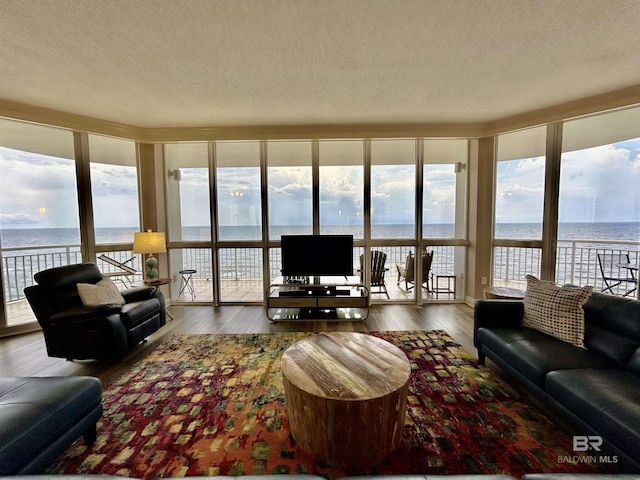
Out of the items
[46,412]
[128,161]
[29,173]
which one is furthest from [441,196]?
[29,173]

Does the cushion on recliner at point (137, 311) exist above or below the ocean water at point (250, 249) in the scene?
below

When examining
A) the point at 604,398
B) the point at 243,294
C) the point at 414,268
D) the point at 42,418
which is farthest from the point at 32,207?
the point at 604,398

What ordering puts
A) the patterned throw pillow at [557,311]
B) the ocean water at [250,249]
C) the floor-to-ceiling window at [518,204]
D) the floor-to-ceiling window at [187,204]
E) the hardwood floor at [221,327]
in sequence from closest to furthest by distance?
the patterned throw pillow at [557,311]
the hardwood floor at [221,327]
the ocean water at [250,249]
the floor-to-ceiling window at [518,204]
the floor-to-ceiling window at [187,204]

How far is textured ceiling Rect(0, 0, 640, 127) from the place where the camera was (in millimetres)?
1740

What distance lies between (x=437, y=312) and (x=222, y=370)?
3.15 m

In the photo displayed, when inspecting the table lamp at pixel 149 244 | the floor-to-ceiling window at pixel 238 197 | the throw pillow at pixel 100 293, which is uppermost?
the floor-to-ceiling window at pixel 238 197

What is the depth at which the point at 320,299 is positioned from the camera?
3592 millimetres

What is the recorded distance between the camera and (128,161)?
4133mm

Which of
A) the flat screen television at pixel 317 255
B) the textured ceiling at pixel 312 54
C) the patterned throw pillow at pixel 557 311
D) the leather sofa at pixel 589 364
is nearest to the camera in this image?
the leather sofa at pixel 589 364

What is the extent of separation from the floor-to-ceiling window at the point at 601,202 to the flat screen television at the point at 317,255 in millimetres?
2976

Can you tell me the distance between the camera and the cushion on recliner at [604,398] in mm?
1271

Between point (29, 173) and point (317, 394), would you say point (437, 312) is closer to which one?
point (317, 394)

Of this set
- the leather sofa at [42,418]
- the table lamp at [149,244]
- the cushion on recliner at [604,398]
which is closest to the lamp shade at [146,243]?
the table lamp at [149,244]

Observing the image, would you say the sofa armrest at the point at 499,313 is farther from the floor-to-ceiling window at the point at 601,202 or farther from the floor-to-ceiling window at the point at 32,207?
the floor-to-ceiling window at the point at 32,207
